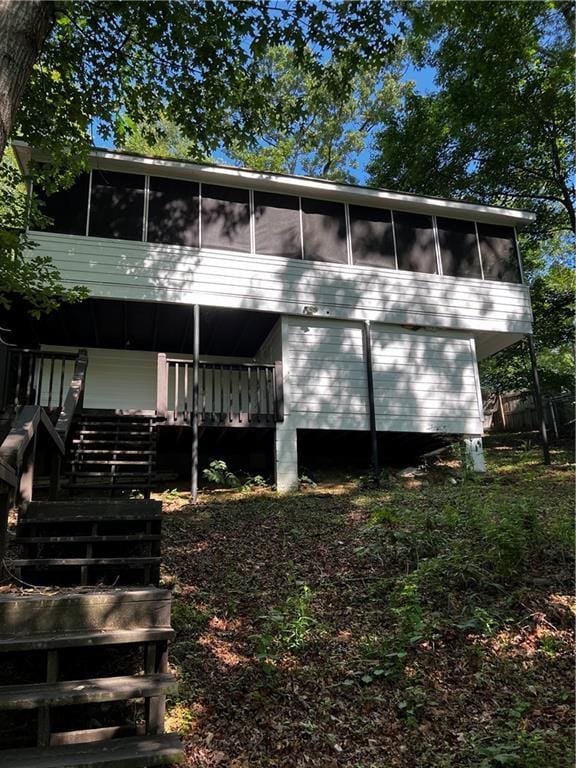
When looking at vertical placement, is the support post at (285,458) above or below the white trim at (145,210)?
below

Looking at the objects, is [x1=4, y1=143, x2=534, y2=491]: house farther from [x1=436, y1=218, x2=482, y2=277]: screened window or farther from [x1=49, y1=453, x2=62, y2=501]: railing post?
[x1=49, y1=453, x2=62, y2=501]: railing post

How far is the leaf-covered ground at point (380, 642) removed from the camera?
9.06 ft

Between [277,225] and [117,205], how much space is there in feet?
10.5

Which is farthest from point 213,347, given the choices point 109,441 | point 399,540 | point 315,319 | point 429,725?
point 429,725

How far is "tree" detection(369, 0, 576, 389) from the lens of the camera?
12.2 metres

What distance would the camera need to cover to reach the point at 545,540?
15.9 ft

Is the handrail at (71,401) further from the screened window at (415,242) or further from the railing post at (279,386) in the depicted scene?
the screened window at (415,242)

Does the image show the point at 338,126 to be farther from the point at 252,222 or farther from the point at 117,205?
the point at 117,205

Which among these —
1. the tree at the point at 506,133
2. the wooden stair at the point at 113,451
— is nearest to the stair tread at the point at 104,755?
the wooden stair at the point at 113,451

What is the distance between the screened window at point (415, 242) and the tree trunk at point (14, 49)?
8.95 meters

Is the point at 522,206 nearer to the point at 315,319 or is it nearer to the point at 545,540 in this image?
the point at 315,319

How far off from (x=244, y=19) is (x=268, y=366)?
218 inches

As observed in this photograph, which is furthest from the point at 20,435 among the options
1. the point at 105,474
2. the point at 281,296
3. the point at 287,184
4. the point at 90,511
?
the point at 287,184

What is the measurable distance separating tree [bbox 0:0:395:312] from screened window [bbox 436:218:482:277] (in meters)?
5.86
